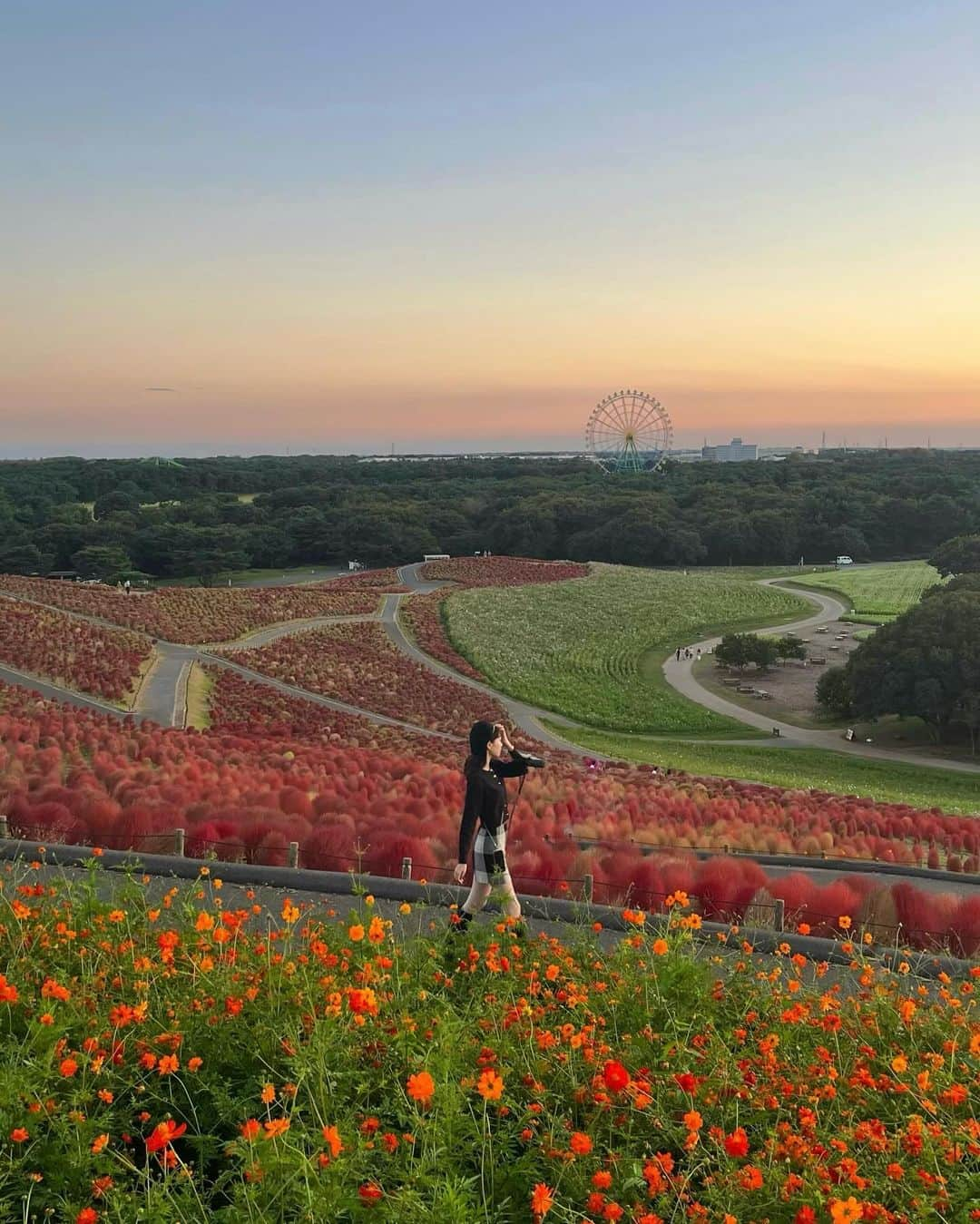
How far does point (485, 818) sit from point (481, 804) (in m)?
0.16

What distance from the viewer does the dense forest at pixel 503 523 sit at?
301 feet

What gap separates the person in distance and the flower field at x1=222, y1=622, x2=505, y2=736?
27.7 m

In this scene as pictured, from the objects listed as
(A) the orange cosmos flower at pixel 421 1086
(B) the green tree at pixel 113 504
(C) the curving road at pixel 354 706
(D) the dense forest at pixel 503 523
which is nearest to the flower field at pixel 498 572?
(D) the dense forest at pixel 503 523

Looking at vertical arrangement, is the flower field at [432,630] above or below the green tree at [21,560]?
below

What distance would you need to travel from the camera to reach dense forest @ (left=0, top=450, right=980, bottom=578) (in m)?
91.6

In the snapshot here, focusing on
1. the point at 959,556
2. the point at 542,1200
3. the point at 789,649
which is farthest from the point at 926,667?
the point at 542,1200

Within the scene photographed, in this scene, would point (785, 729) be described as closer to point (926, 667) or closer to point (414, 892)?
point (926, 667)

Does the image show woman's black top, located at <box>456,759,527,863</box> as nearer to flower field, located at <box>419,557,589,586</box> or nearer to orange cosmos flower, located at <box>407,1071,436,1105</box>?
orange cosmos flower, located at <box>407,1071,436,1105</box>

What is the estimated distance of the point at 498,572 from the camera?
264 feet

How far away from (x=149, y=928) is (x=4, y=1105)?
2809 mm

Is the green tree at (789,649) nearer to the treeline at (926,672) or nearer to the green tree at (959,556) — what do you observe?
the treeline at (926,672)

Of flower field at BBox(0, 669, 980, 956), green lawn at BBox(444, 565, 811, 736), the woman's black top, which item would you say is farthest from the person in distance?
green lawn at BBox(444, 565, 811, 736)

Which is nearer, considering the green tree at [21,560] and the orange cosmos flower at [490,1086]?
the orange cosmos flower at [490,1086]

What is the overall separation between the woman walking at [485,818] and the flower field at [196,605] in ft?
135
